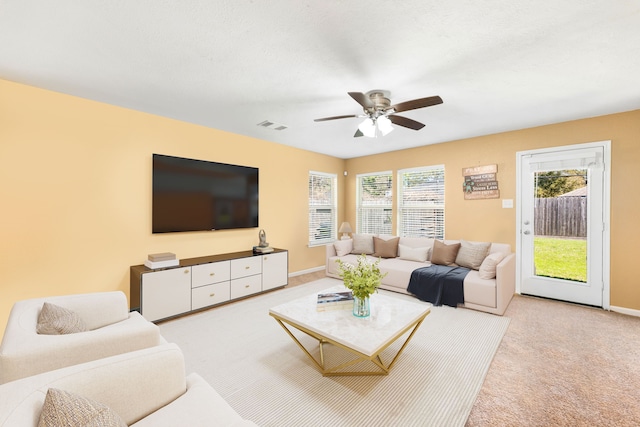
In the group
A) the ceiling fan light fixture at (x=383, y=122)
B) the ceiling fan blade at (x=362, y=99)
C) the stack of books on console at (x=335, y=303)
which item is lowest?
the stack of books on console at (x=335, y=303)

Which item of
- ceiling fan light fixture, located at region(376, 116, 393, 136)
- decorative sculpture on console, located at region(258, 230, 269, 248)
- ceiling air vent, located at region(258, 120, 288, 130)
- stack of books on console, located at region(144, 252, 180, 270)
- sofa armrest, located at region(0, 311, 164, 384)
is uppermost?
ceiling air vent, located at region(258, 120, 288, 130)

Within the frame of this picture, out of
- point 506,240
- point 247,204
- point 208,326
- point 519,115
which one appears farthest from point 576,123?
point 208,326

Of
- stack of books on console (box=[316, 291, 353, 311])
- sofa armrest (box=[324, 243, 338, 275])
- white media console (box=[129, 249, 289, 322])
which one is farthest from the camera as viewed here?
sofa armrest (box=[324, 243, 338, 275])

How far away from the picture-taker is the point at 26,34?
1.84 m

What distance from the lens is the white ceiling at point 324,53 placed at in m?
1.65

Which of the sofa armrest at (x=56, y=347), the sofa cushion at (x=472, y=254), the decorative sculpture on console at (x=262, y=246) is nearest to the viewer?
the sofa armrest at (x=56, y=347)

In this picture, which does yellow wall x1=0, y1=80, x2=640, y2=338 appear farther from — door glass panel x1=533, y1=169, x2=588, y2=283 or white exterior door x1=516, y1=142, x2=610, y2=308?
door glass panel x1=533, y1=169, x2=588, y2=283

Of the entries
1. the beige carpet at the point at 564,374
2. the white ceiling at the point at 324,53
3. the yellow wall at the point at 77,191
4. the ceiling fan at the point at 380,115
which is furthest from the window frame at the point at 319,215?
the beige carpet at the point at 564,374

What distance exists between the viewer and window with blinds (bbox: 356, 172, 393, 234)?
5.69 m

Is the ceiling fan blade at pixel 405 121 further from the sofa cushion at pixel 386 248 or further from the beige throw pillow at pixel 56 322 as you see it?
the beige throw pillow at pixel 56 322

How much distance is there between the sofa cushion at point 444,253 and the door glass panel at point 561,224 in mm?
1119

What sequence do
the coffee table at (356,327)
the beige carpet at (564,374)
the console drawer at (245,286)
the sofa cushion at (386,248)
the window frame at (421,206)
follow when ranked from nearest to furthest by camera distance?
the beige carpet at (564,374)
the coffee table at (356,327)
the console drawer at (245,286)
the sofa cushion at (386,248)
the window frame at (421,206)

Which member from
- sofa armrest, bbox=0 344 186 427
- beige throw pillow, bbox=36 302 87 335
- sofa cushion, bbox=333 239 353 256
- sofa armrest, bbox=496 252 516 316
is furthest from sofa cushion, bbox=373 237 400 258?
beige throw pillow, bbox=36 302 87 335

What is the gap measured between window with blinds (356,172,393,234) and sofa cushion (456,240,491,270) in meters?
1.75
